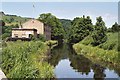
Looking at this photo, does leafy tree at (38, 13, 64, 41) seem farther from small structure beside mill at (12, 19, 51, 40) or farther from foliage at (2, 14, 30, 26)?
foliage at (2, 14, 30, 26)

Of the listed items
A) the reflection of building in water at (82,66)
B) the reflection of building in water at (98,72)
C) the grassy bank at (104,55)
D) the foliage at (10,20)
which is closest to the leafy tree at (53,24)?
the foliage at (10,20)

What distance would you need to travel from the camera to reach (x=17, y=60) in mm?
20078

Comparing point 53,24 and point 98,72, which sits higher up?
point 53,24

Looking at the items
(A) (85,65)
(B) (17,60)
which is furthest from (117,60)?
(B) (17,60)

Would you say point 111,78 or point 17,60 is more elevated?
point 17,60

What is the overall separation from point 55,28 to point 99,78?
86.7m

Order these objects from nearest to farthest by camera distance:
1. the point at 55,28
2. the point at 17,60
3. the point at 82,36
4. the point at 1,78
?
1. the point at 1,78
2. the point at 17,60
3. the point at 82,36
4. the point at 55,28

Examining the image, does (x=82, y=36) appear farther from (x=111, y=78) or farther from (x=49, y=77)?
(x=49, y=77)

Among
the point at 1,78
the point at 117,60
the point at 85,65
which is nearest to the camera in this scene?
the point at 1,78

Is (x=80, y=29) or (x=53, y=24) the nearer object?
(x=80, y=29)

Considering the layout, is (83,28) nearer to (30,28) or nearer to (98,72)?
(30,28)

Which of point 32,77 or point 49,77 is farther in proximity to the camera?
point 49,77

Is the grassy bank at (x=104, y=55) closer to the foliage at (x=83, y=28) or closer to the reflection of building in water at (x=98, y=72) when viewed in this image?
the reflection of building in water at (x=98, y=72)

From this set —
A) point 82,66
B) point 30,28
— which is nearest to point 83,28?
point 30,28
